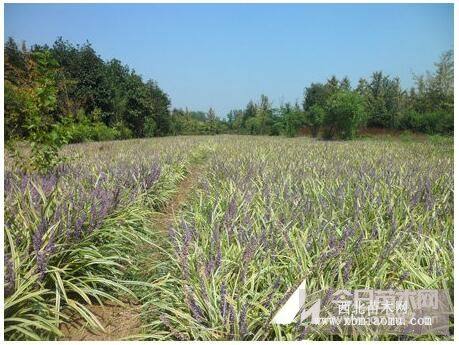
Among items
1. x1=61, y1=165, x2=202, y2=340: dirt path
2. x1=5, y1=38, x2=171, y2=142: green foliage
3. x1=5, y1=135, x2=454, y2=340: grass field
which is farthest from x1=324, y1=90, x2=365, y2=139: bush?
x1=61, y1=165, x2=202, y2=340: dirt path

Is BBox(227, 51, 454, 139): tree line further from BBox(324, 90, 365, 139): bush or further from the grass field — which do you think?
the grass field

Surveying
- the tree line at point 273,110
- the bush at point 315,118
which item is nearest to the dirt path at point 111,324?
the tree line at point 273,110

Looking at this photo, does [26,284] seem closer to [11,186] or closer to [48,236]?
[48,236]

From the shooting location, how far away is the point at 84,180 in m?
4.96

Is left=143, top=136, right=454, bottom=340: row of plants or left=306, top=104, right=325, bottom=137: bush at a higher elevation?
left=306, top=104, right=325, bottom=137: bush

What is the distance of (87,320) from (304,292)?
1462 mm

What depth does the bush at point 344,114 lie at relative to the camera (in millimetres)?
26562

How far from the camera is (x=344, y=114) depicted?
89.0ft

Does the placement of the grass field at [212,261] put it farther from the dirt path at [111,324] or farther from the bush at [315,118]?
the bush at [315,118]

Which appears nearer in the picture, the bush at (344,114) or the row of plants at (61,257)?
the row of plants at (61,257)

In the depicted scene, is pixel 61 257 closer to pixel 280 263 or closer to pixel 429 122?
pixel 280 263

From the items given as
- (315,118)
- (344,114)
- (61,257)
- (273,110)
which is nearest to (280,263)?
(61,257)

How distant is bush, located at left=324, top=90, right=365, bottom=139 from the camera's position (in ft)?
87.1

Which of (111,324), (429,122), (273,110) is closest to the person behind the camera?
(111,324)
